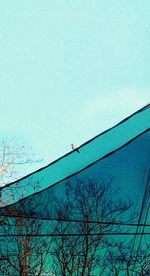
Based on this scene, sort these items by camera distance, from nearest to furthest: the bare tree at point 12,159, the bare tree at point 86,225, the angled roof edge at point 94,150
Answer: the angled roof edge at point 94,150 → the bare tree at point 86,225 → the bare tree at point 12,159

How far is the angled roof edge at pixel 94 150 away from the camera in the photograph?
214cm

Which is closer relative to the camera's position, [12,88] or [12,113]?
[12,88]

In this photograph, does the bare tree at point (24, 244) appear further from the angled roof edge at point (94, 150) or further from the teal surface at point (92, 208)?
the angled roof edge at point (94, 150)

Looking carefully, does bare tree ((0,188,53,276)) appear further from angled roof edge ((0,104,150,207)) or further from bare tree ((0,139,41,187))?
bare tree ((0,139,41,187))

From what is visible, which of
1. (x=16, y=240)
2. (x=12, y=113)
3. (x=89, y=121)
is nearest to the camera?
(x=16, y=240)

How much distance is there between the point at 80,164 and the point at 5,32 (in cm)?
187

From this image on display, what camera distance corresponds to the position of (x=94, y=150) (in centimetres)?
217

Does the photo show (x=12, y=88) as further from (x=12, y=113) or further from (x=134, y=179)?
(x=134, y=179)

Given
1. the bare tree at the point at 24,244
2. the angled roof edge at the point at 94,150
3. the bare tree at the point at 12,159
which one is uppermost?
the bare tree at the point at 12,159

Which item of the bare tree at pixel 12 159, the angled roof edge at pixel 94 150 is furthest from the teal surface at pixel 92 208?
the bare tree at pixel 12 159

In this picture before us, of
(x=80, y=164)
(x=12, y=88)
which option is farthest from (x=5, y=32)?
(x=80, y=164)

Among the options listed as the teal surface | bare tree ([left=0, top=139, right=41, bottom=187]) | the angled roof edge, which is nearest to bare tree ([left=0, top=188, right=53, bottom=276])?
the teal surface

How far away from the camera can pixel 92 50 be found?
11.4 feet

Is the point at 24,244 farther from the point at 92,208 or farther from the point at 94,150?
the point at 94,150
